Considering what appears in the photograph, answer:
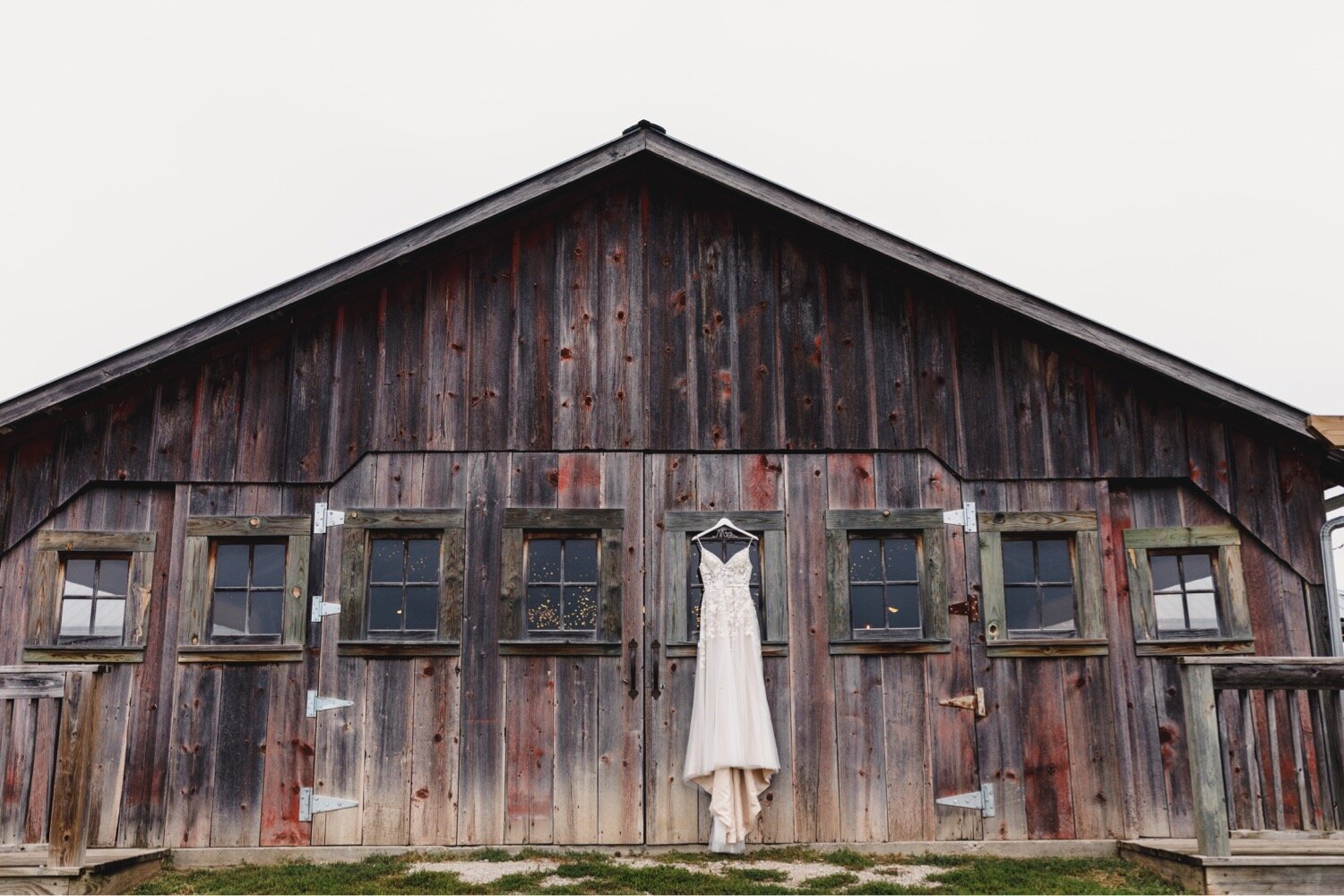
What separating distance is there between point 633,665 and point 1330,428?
4.97 m

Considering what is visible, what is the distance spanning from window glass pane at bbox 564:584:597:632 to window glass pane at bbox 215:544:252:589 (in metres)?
2.30

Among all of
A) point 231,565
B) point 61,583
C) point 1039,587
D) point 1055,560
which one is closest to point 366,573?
point 231,565

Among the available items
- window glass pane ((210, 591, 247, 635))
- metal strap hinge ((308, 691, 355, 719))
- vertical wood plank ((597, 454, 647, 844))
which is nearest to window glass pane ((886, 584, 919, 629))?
vertical wood plank ((597, 454, 647, 844))

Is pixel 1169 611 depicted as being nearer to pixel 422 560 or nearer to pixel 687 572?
pixel 687 572

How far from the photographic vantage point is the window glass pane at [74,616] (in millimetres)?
8766

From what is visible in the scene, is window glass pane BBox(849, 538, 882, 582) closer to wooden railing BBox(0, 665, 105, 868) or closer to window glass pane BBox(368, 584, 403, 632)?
window glass pane BBox(368, 584, 403, 632)

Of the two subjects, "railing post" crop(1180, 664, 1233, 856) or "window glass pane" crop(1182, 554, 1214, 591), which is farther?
"window glass pane" crop(1182, 554, 1214, 591)

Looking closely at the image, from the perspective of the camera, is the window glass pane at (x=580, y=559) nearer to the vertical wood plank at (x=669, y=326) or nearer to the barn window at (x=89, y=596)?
the vertical wood plank at (x=669, y=326)

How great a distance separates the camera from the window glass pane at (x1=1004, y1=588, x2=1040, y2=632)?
887 cm

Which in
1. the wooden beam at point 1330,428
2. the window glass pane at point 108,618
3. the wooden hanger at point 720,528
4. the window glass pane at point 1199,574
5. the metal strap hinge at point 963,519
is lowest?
the window glass pane at point 108,618

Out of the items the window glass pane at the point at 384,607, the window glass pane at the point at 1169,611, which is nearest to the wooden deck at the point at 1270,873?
the window glass pane at the point at 1169,611

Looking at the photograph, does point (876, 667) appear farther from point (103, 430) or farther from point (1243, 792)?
point (103, 430)

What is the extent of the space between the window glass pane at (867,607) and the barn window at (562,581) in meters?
1.66

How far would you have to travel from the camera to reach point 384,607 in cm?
877
